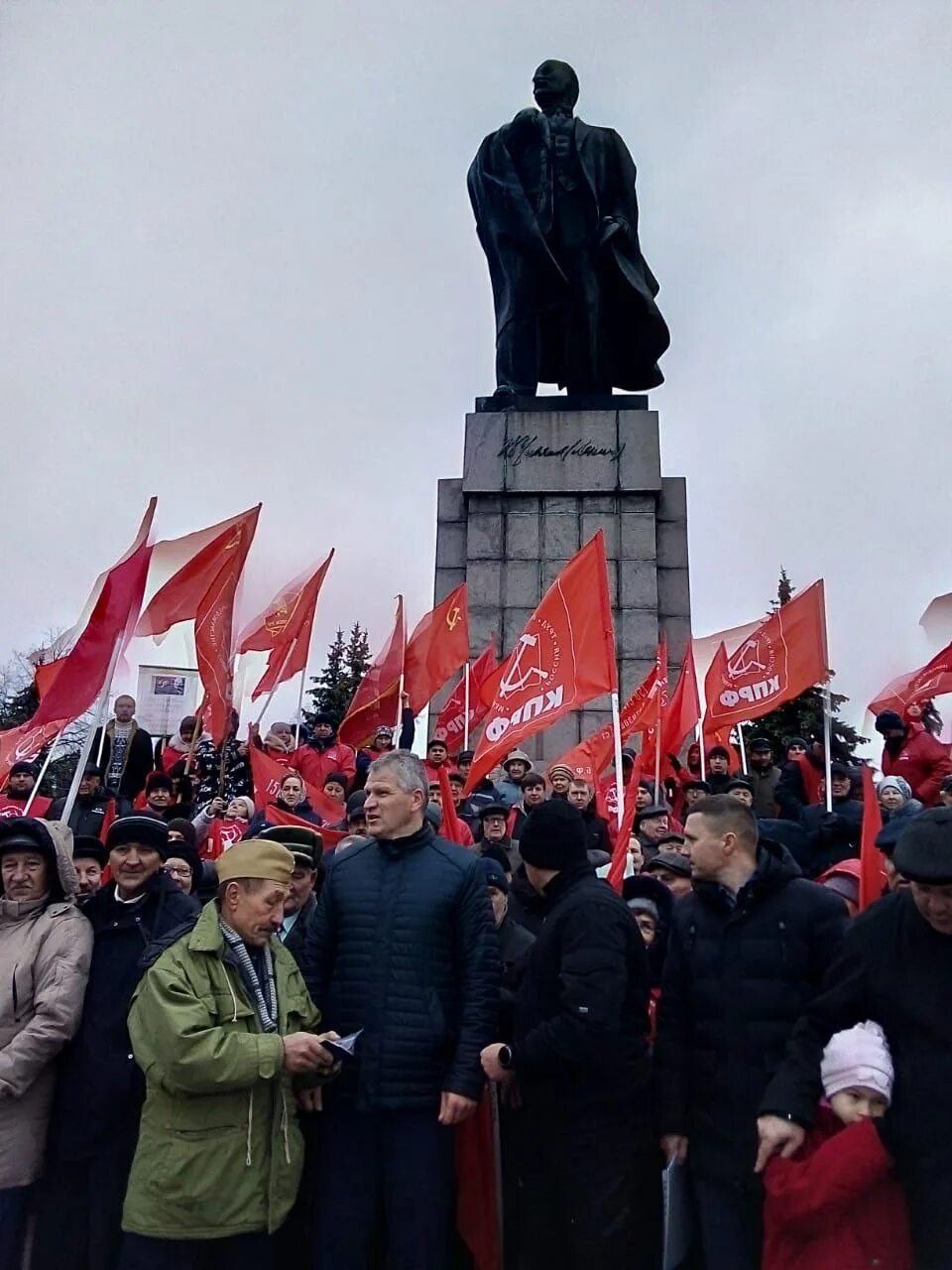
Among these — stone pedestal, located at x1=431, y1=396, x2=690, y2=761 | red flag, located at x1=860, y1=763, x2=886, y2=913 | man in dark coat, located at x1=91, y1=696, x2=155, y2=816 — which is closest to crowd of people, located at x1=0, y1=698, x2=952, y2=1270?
red flag, located at x1=860, y1=763, x2=886, y2=913

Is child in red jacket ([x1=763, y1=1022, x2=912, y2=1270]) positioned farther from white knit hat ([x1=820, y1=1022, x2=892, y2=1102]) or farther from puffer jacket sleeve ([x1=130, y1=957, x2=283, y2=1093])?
puffer jacket sleeve ([x1=130, y1=957, x2=283, y2=1093])

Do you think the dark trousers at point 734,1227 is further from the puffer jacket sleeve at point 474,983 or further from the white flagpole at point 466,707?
the white flagpole at point 466,707

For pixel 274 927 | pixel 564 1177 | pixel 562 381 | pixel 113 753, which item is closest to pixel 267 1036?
pixel 274 927

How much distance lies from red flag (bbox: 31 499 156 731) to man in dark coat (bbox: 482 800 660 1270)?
4.07m

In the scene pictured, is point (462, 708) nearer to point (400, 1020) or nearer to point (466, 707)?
point (466, 707)

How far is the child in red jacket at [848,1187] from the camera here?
2998 millimetres

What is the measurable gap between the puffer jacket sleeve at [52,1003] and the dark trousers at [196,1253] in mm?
718

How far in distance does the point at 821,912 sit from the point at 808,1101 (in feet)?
2.18

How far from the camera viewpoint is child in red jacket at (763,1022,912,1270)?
9.84 feet

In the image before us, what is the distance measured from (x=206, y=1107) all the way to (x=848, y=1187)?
6.83 ft

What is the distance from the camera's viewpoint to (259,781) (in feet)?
29.9

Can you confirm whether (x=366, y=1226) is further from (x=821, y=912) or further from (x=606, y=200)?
(x=606, y=200)
